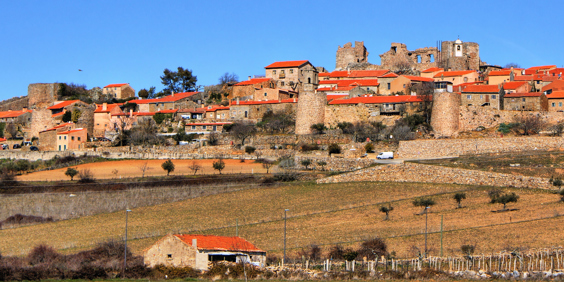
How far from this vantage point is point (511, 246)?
31.4m

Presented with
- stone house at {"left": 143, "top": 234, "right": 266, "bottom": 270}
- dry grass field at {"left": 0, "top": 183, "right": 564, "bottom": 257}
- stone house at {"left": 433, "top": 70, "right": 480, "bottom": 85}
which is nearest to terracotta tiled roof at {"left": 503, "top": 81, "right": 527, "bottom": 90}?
stone house at {"left": 433, "top": 70, "right": 480, "bottom": 85}

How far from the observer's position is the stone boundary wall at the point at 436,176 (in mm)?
43969

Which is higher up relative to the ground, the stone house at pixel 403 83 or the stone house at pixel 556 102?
the stone house at pixel 403 83

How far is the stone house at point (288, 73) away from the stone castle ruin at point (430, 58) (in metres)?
9.05

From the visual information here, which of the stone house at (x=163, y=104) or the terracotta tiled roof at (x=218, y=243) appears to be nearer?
the terracotta tiled roof at (x=218, y=243)

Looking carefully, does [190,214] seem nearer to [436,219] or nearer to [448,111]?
[436,219]

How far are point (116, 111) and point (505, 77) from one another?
113 feet

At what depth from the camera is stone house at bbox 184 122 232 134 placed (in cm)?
6688

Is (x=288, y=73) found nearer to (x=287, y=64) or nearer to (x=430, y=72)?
(x=287, y=64)

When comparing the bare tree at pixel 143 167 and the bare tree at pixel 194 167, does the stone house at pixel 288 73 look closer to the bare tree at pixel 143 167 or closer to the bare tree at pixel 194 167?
the bare tree at pixel 143 167

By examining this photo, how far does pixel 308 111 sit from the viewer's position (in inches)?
2474

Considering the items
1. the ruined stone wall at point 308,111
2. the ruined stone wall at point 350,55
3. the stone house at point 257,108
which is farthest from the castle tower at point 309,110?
the ruined stone wall at point 350,55

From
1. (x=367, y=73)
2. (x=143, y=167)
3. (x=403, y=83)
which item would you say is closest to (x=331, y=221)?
(x=143, y=167)

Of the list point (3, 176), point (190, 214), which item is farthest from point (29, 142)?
point (190, 214)
